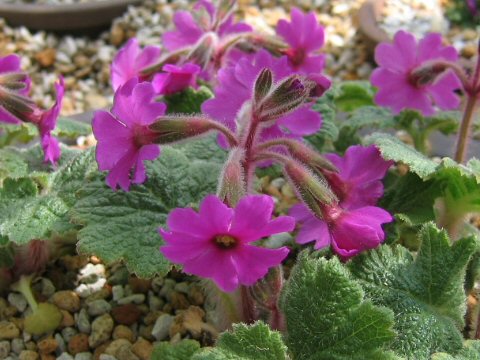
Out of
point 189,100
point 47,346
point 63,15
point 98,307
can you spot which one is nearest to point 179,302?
point 98,307

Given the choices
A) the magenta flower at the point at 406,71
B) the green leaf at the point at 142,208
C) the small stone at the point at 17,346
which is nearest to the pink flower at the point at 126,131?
the green leaf at the point at 142,208

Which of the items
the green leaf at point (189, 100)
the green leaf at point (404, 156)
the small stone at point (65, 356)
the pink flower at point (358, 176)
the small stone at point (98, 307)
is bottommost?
the small stone at point (65, 356)

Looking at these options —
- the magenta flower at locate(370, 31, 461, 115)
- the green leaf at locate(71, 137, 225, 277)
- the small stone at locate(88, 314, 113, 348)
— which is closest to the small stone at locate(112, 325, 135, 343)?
the small stone at locate(88, 314, 113, 348)

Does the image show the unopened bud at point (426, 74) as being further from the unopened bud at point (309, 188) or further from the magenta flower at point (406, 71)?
the unopened bud at point (309, 188)

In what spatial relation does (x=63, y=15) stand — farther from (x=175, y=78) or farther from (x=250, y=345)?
(x=250, y=345)

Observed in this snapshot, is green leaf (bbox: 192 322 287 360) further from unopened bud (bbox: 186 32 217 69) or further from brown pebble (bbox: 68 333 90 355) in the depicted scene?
unopened bud (bbox: 186 32 217 69)
